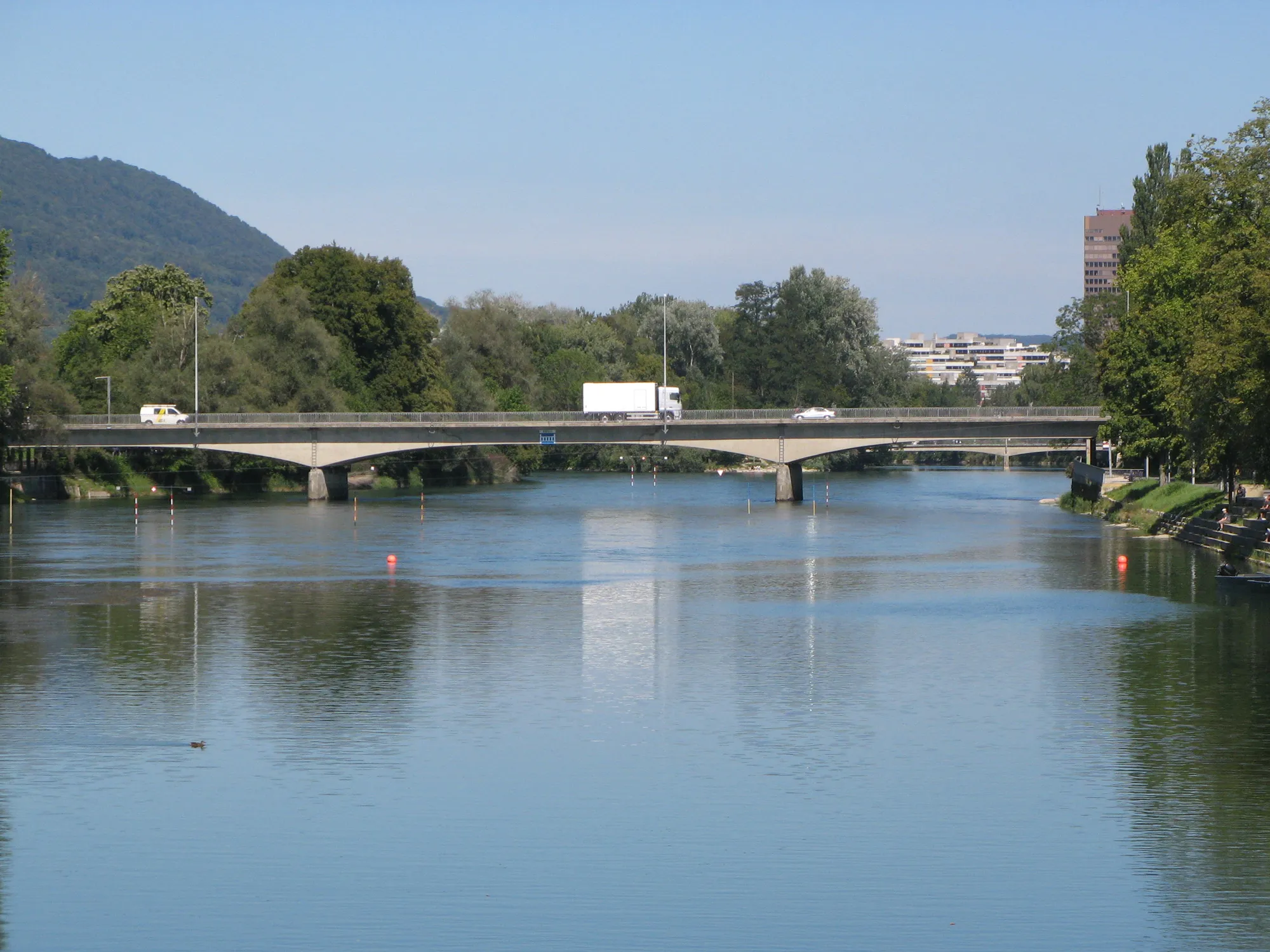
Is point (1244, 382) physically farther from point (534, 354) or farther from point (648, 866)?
point (534, 354)

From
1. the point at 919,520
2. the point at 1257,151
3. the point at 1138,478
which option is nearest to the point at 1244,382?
the point at 1257,151

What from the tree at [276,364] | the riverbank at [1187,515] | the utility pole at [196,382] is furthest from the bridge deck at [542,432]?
the riverbank at [1187,515]

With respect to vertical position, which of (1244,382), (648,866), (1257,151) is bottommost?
(648,866)

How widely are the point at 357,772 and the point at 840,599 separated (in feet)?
87.6

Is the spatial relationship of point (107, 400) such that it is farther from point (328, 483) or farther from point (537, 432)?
point (537, 432)

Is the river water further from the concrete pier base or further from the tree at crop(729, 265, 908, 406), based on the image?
the tree at crop(729, 265, 908, 406)

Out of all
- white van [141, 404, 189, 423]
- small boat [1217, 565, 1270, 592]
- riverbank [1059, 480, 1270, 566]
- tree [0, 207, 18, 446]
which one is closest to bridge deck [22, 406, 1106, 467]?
white van [141, 404, 189, 423]

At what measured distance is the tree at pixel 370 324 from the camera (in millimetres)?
120688

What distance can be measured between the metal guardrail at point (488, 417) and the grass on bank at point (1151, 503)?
8.45m

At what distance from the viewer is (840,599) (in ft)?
163

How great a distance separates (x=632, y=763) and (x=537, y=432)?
265 ft

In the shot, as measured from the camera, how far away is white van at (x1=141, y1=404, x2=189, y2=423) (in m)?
104

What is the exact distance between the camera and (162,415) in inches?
4122

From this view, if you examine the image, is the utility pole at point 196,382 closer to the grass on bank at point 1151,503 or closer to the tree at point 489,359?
the tree at point 489,359
